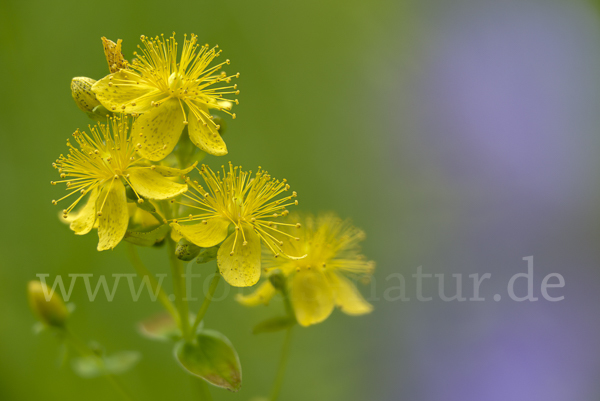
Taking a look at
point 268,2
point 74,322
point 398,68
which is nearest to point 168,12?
point 268,2

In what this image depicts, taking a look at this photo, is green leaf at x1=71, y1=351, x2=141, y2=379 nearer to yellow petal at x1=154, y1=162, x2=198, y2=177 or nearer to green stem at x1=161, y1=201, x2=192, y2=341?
green stem at x1=161, y1=201, x2=192, y2=341

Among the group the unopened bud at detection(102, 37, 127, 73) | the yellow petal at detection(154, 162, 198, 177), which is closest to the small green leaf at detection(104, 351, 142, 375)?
the yellow petal at detection(154, 162, 198, 177)

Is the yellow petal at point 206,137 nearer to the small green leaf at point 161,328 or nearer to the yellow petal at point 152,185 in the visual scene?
the yellow petal at point 152,185

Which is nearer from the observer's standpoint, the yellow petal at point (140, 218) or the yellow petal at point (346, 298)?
the yellow petal at point (140, 218)

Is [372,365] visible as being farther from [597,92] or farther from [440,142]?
[597,92]

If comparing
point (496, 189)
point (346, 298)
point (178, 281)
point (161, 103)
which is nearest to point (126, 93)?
point (161, 103)

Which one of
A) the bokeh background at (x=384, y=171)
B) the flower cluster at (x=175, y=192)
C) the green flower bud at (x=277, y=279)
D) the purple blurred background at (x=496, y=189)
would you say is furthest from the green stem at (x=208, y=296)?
the purple blurred background at (x=496, y=189)
